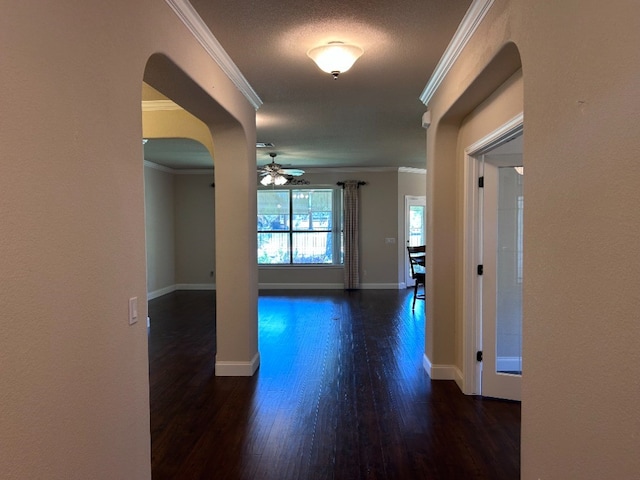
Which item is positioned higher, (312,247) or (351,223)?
(351,223)

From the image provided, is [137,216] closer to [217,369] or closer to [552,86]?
[552,86]

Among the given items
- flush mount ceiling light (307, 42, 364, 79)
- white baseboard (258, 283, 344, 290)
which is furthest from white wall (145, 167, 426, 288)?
flush mount ceiling light (307, 42, 364, 79)

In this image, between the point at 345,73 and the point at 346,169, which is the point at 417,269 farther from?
the point at 345,73

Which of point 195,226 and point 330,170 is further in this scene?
point 195,226

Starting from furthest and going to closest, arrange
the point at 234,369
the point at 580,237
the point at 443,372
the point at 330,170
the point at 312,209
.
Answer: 1. the point at 312,209
2. the point at 330,170
3. the point at 234,369
4. the point at 443,372
5. the point at 580,237

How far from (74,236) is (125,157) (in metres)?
0.47

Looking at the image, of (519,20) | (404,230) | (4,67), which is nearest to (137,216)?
(4,67)

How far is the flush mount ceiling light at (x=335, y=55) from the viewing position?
110 inches

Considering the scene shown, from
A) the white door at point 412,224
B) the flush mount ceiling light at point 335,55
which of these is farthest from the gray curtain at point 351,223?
the flush mount ceiling light at point 335,55

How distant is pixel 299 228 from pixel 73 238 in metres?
8.25

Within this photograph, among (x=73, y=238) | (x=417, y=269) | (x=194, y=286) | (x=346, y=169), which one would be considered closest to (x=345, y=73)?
(x=73, y=238)

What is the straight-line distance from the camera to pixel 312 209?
9.67 metres

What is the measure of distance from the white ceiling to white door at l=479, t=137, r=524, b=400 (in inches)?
41.4

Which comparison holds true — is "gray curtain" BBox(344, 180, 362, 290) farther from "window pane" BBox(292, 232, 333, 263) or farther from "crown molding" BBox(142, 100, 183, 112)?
"crown molding" BBox(142, 100, 183, 112)
